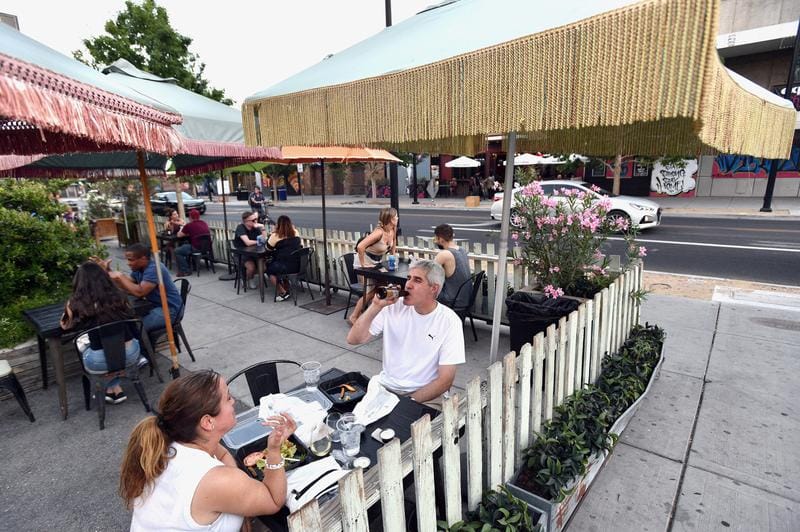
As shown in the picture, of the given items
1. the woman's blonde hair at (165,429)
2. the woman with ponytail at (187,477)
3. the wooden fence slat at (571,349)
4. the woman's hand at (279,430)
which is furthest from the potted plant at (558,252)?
the woman's blonde hair at (165,429)

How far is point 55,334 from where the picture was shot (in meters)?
3.55

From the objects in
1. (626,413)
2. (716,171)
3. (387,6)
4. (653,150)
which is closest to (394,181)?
(387,6)

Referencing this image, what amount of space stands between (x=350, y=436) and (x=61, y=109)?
6.03 feet

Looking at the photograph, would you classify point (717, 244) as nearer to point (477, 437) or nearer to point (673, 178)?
point (477, 437)

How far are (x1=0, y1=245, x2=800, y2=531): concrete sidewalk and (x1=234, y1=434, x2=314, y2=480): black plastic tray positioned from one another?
3.96ft

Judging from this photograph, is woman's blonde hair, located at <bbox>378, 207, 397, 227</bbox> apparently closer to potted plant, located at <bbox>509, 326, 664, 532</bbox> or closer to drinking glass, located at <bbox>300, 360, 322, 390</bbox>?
potted plant, located at <bbox>509, 326, 664, 532</bbox>

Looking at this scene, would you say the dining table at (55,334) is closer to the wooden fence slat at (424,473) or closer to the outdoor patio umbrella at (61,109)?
the outdoor patio umbrella at (61,109)

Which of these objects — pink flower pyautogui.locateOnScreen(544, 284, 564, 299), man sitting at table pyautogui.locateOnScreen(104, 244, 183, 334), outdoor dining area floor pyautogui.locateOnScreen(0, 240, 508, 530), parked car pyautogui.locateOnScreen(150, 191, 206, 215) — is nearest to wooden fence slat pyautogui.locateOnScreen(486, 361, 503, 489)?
outdoor dining area floor pyautogui.locateOnScreen(0, 240, 508, 530)

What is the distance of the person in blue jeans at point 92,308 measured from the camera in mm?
3473

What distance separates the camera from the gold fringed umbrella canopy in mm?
1424

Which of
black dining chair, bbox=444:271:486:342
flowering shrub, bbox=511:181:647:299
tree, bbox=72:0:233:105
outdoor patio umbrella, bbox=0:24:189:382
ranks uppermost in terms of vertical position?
tree, bbox=72:0:233:105

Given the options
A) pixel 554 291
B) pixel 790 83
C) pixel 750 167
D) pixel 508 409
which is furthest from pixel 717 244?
pixel 750 167

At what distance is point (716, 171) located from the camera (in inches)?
813

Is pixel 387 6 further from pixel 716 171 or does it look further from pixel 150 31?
pixel 716 171
